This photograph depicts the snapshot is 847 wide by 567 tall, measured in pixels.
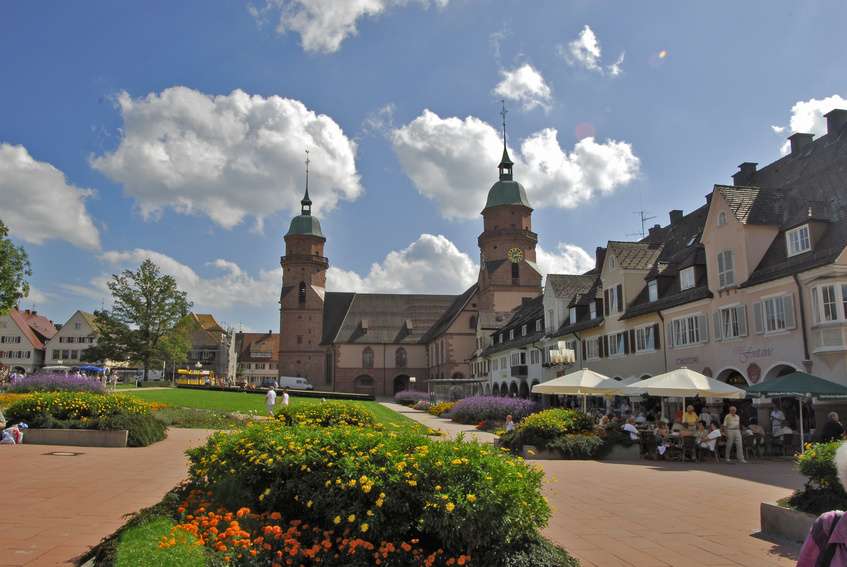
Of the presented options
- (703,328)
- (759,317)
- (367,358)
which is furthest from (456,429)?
(367,358)

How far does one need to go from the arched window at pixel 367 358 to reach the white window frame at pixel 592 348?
177 feet

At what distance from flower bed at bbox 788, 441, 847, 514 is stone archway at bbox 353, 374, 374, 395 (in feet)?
269

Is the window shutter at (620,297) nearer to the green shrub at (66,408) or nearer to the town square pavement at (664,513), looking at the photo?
the town square pavement at (664,513)

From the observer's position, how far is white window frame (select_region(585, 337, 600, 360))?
3847 centimetres

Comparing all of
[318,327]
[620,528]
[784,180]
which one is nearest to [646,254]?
[784,180]

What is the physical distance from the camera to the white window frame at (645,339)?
1265 inches

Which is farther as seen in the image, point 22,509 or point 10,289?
point 10,289

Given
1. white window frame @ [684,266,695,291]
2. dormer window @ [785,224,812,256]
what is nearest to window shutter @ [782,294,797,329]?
dormer window @ [785,224,812,256]

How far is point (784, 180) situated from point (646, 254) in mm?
8174

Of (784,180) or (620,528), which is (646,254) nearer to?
(784,180)

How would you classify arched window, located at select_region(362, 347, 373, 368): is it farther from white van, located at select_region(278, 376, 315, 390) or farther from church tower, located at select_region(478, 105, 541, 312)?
church tower, located at select_region(478, 105, 541, 312)

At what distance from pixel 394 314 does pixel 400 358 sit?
7.84 m

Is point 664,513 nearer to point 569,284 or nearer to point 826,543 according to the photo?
point 826,543

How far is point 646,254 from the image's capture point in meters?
36.2
